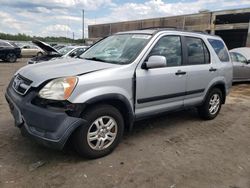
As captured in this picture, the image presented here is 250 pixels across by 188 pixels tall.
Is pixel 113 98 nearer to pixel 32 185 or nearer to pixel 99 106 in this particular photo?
pixel 99 106

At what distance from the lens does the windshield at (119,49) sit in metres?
4.10

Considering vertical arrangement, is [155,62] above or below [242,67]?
above

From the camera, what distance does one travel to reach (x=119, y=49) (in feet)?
14.3

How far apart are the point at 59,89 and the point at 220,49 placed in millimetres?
3895

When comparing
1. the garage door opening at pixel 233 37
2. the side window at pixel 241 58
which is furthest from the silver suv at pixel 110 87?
the garage door opening at pixel 233 37

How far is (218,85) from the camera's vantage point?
5711mm

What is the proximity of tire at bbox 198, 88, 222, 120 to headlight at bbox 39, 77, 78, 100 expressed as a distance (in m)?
3.14

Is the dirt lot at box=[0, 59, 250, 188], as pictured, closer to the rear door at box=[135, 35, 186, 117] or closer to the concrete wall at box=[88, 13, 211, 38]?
the rear door at box=[135, 35, 186, 117]

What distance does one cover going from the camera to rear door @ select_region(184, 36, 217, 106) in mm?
4859

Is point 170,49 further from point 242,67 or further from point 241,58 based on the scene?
point 241,58

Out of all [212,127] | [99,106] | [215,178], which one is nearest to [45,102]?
[99,106]

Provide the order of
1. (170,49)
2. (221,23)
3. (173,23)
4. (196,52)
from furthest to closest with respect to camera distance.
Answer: (173,23) < (221,23) < (196,52) < (170,49)

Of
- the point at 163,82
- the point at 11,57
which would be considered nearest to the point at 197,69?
the point at 163,82

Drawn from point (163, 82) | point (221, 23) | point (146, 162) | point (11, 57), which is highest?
point (221, 23)
